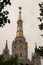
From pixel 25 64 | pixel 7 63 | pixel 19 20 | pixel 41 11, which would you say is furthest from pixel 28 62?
pixel 7 63

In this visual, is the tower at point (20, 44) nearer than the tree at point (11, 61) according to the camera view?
No

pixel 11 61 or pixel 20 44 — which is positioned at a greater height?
pixel 20 44

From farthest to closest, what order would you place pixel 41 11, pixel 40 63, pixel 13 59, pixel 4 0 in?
pixel 40 63, pixel 41 11, pixel 13 59, pixel 4 0

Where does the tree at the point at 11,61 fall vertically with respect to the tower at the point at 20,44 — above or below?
below

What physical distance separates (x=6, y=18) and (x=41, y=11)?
8.77 m

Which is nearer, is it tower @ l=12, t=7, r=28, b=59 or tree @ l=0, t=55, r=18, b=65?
tree @ l=0, t=55, r=18, b=65

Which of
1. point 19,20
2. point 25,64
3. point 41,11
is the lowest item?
point 25,64

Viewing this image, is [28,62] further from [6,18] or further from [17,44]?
[6,18]

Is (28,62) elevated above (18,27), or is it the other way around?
(18,27)

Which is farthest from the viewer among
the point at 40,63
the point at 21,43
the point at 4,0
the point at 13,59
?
the point at 21,43

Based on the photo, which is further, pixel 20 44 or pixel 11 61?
pixel 20 44

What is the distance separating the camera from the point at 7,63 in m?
16.4

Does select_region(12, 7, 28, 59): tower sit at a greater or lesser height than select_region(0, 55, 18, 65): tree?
greater

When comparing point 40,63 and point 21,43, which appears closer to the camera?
point 40,63
